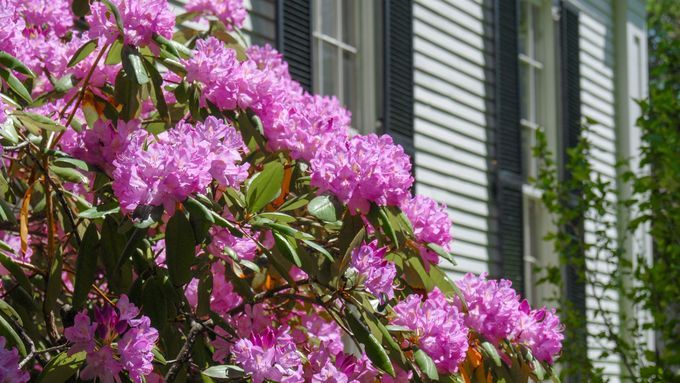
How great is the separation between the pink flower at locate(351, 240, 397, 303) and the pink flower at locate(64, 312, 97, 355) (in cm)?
69

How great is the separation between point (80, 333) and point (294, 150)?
1045 mm

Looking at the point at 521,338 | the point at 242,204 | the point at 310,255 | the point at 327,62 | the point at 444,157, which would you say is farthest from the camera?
the point at 444,157

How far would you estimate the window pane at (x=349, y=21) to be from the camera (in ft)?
25.6

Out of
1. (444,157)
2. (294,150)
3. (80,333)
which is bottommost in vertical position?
(80,333)

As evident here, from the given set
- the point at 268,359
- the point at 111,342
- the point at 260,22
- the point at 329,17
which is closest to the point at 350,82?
the point at 329,17

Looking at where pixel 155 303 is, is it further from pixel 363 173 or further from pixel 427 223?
pixel 427 223

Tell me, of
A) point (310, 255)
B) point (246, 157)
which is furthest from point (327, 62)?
point (310, 255)

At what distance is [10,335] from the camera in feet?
9.07

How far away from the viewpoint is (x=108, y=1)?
118 inches

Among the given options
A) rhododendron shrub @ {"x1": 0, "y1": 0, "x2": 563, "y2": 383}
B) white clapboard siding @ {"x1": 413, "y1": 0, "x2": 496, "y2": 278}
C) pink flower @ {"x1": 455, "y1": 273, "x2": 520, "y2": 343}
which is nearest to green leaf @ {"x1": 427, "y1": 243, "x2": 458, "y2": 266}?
rhododendron shrub @ {"x1": 0, "y1": 0, "x2": 563, "y2": 383}

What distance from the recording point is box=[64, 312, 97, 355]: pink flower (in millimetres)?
2596

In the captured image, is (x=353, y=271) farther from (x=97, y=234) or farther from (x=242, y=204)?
(x=97, y=234)

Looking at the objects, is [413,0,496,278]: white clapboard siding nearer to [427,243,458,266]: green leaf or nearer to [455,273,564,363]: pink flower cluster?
[455,273,564,363]: pink flower cluster

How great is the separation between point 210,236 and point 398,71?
16.1ft
